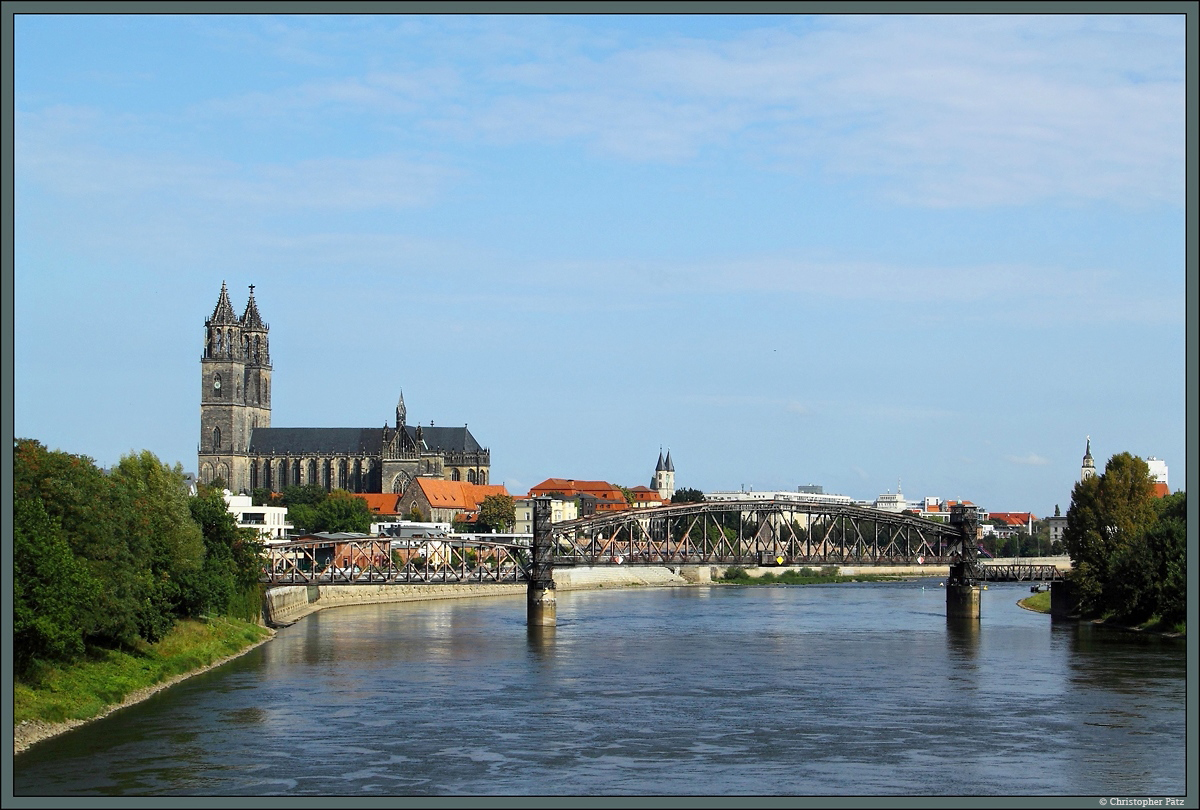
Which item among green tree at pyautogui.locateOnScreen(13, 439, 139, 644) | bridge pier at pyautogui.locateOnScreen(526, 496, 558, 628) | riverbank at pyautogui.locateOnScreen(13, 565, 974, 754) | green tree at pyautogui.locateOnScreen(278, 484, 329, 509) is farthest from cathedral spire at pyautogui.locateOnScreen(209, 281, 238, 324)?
green tree at pyautogui.locateOnScreen(13, 439, 139, 644)

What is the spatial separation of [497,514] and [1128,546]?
10630 centimetres

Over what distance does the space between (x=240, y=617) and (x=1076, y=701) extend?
119 ft

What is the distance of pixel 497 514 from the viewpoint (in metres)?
176

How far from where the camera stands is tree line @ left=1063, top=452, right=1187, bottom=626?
7088 centimetres

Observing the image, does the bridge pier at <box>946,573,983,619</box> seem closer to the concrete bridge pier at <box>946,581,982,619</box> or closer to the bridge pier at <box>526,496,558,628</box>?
the concrete bridge pier at <box>946,581,982,619</box>

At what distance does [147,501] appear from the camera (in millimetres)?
55375

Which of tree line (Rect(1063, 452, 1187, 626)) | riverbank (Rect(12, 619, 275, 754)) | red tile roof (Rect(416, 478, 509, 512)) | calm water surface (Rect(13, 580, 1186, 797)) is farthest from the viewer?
red tile roof (Rect(416, 478, 509, 512))

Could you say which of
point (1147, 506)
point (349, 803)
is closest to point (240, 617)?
point (349, 803)

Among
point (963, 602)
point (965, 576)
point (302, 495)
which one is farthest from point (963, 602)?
point (302, 495)

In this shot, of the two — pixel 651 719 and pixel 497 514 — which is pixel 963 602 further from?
pixel 497 514

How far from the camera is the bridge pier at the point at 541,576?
271 feet

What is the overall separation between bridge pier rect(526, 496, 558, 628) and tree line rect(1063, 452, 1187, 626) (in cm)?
2799

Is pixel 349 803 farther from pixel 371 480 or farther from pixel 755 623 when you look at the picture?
pixel 371 480

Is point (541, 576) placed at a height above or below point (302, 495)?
below
